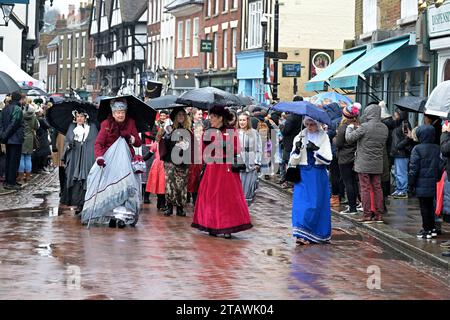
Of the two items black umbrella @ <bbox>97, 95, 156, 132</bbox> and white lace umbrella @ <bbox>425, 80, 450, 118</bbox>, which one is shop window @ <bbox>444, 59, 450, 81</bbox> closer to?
black umbrella @ <bbox>97, 95, 156, 132</bbox>

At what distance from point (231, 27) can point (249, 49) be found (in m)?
4.11

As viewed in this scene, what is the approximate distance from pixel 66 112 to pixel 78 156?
0.84 meters

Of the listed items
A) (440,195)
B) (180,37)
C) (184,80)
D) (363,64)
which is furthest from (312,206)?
(180,37)

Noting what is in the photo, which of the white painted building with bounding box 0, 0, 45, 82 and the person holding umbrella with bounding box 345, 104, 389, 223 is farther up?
the white painted building with bounding box 0, 0, 45, 82

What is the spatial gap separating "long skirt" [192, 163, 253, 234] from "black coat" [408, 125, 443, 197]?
237 cm

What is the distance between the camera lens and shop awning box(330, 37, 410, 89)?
85.5ft

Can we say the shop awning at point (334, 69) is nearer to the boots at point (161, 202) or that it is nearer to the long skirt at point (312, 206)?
the boots at point (161, 202)

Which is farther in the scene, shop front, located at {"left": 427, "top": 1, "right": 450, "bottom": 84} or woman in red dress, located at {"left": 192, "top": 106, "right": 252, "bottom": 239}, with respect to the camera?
shop front, located at {"left": 427, "top": 1, "right": 450, "bottom": 84}

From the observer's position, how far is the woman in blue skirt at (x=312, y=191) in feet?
47.2

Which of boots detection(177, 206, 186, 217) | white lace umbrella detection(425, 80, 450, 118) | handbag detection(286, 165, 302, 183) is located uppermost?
white lace umbrella detection(425, 80, 450, 118)

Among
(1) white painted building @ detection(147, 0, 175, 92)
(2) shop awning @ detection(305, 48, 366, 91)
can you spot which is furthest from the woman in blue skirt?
(1) white painted building @ detection(147, 0, 175, 92)

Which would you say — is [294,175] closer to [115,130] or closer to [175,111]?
[115,130]
